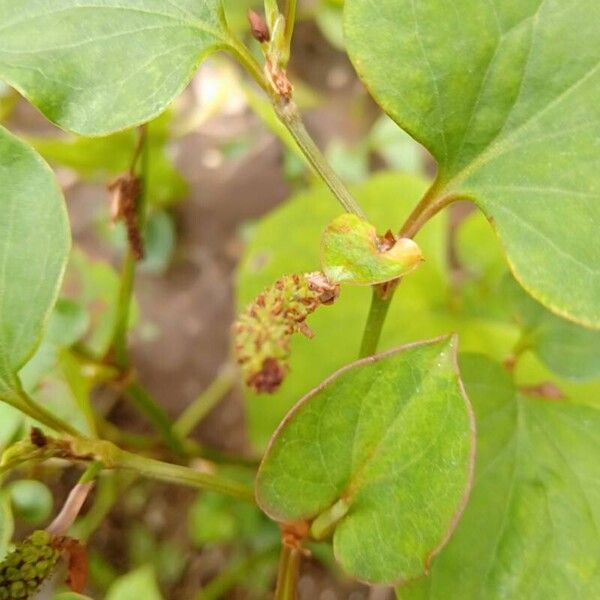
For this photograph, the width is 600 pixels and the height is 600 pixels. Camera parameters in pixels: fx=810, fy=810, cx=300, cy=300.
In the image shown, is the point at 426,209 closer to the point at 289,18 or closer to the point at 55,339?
the point at 289,18

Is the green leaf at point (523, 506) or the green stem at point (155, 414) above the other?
the green leaf at point (523, 506)

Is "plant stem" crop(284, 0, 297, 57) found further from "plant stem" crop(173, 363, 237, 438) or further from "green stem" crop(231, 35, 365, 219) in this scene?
"plant stem" crop(173, 363, 237, 438)

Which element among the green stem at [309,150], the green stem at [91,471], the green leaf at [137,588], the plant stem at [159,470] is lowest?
the green leaf at [137,588]

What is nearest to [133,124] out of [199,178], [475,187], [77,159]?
[475,187]

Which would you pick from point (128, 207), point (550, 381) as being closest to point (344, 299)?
point (550, 381)

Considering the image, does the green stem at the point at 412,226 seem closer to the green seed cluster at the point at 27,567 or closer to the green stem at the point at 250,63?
the green stem at the point at 250,63

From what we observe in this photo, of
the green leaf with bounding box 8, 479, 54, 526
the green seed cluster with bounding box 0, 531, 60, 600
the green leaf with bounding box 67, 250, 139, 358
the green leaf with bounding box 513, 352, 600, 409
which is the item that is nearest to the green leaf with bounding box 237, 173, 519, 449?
the green leaf with bounding box 513, 352, 600, 409

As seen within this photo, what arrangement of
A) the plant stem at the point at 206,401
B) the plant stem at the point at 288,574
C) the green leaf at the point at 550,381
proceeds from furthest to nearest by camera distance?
the plant stem at the point at 206,401 → the green leaf at the point at 550,381 → the plant stem at the point at 288,574

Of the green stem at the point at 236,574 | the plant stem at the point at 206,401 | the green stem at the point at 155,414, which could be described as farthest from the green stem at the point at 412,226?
the plant stem at the point at 206,401
